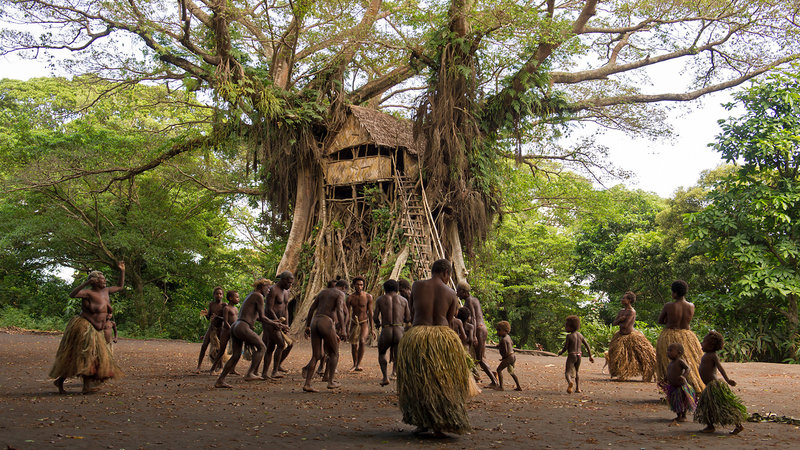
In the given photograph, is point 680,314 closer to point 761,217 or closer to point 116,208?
point 761,217

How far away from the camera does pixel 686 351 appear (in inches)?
342

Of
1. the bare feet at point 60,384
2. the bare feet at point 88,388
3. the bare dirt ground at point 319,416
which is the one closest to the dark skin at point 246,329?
the bare dirt ground at point 319,416

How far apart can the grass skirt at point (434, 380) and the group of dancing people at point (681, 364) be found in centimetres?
252

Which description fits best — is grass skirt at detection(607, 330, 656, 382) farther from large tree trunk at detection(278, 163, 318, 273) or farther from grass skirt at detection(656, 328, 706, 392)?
large tree trunk at detection(278, 163, 318, 273)

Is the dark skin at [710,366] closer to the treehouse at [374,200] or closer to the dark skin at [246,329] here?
the dark skin at [246,329]

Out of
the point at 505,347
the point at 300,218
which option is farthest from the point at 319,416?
the point at 300,218

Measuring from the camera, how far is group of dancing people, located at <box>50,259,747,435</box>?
6.33 m

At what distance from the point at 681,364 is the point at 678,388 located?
265 mm

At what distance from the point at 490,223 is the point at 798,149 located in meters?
8.70

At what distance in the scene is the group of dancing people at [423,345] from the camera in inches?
249

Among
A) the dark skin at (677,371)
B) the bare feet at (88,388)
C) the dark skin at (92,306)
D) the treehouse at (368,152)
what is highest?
the treehouse at (368,152)

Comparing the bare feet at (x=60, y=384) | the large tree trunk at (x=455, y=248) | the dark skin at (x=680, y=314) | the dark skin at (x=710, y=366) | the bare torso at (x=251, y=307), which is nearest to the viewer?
the dark skin at (x=710, y=366)

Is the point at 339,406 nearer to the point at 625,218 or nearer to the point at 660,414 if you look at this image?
the point at 660,414

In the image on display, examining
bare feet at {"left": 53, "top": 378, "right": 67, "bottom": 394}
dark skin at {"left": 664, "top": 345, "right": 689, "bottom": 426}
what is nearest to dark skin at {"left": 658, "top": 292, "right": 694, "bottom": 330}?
dark skin at {"left": 664, "top": 345, "right": 689, "bottom": 426}
